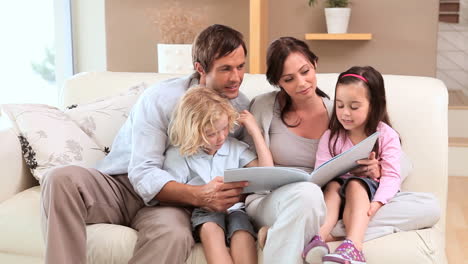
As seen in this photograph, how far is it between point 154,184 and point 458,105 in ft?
11.5

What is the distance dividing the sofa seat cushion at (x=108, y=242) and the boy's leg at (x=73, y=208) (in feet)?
0.20

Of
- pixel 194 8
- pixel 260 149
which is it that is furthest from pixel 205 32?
pixel 194 8

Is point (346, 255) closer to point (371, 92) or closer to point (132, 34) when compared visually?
point (371, 92)

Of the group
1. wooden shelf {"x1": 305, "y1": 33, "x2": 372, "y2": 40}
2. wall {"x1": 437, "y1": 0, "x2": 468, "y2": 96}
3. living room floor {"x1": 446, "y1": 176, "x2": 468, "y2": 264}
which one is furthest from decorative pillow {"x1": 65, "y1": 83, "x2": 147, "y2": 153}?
wall {"x1": 437, "y1": 0, "x2": 468, "y2": 96}

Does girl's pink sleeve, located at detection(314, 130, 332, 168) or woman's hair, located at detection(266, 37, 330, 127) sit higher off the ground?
woman's hair, located at detection(266, 37, 330, 127)

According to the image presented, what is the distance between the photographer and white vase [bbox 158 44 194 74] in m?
3.54

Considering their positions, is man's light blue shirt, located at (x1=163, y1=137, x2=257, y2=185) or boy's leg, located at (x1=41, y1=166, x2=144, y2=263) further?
man's light blue shirt, located at (x1=163, y1=137, x2=257, y2=185)

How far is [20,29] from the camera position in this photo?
4.35 metres

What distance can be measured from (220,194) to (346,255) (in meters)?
0.44

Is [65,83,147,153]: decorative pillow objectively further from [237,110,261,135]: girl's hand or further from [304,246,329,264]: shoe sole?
[304,246,329,264]: shoe sole

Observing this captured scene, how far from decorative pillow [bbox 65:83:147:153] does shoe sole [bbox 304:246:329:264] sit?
1.06m

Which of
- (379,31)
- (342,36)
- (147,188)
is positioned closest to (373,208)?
(147,188)

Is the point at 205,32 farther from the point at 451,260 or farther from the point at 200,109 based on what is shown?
the point at 451,260

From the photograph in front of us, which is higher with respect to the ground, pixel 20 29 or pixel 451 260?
pixel 20 29
